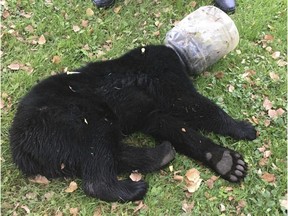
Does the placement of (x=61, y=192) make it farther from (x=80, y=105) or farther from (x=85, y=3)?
(x=85, y=3)

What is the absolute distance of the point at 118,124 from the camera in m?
4.45

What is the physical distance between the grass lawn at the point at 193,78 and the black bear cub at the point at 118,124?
0.15 metres

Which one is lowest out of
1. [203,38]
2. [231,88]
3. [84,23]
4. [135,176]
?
[135,176]

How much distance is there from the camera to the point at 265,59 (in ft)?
18.7

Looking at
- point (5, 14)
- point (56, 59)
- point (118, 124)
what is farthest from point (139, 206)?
point (5, 14)

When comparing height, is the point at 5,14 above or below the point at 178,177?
above

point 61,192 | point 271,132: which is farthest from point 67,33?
point 271,132

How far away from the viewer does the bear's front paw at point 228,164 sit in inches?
168

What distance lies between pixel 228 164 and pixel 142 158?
2.71 feet

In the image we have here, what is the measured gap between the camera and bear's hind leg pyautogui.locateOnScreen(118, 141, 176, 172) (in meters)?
4.32

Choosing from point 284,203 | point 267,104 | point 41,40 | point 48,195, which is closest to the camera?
point 284,203

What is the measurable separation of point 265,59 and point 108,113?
7.81ft

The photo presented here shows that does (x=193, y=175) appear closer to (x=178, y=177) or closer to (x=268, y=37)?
(x=178, y=177)

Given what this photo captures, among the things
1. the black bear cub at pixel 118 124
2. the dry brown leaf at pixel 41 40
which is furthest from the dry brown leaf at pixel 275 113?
the dry brown leaf at pixel 41 40
